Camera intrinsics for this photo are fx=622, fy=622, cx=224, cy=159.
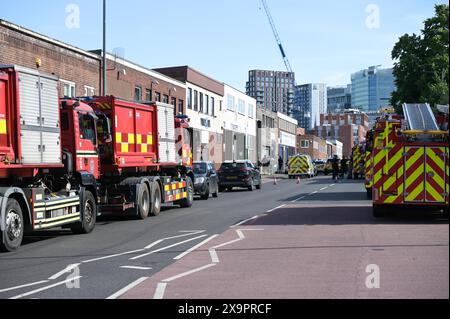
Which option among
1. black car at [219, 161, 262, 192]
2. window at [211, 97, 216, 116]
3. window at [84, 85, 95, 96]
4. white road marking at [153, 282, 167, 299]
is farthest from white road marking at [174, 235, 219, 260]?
window at [211, 97, 216, 116]

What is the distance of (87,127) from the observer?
A: 600 inches

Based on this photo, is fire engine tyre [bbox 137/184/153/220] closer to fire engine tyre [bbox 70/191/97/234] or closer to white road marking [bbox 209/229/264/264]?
fire engine tyre [bbox 70/191/97/234]

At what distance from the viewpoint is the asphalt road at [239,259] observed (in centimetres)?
746

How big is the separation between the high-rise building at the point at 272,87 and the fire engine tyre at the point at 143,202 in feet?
543

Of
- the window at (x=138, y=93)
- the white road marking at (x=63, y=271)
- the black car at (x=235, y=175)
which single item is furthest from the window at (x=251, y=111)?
the white road marking at (x=63, y=271)

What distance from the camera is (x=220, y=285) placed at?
7.77 meters

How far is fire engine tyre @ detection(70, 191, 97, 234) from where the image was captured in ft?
46.4

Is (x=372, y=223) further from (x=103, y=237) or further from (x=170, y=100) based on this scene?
(x=170, y=100)

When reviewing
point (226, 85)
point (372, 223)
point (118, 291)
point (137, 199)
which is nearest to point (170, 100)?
point (226, 85)

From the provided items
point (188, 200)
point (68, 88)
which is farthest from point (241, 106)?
point (188, 200)

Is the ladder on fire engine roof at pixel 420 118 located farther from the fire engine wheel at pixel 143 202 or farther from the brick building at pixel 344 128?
the brick building at pixel 344 128

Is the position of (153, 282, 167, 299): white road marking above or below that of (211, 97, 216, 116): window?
below

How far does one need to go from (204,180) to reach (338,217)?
10729 millimetres

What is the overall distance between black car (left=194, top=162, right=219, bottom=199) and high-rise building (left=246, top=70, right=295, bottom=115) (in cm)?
15553
